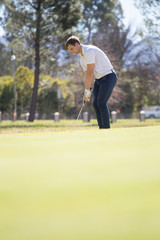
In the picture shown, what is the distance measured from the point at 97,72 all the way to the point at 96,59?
0.65 feet

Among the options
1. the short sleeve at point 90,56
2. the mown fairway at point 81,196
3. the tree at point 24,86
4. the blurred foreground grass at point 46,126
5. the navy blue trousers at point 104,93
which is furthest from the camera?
the tree at point 24,86

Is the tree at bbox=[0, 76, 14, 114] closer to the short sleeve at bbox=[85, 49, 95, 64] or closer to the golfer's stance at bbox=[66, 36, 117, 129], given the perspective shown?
the golfer's stance at bbox=[66, 36, 117, 129]

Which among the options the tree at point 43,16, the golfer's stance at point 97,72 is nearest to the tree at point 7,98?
the tree at point 43,16

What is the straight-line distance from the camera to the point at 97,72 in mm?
5340

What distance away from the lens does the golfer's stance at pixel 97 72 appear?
4.99 meters

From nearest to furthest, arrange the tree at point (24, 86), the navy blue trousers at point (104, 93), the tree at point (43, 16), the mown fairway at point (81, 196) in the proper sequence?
1. the mown fairway at point (81, 196)
2. the navy blue trousers at point (104, 93)
3. the tree at point (43, 16)
4. the tree at point (24, 86)

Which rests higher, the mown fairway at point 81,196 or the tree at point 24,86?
the tree at point 24,86

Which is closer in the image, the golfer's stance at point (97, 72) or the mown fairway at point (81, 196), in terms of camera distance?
the mown fairway at point (81, 196)

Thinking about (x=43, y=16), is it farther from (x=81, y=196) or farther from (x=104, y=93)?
(x=81, y=196)

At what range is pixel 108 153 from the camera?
1629mm

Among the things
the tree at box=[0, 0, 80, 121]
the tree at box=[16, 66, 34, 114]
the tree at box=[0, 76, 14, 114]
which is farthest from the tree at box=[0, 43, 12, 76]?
the tree at box=[0, 0, 80, 121]

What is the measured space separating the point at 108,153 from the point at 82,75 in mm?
26688

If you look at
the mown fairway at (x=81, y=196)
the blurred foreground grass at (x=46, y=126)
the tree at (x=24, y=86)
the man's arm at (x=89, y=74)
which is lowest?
the blurred foreground grass at (x=46, y=126)

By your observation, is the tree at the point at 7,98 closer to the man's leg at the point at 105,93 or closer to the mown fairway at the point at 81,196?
the man's leg at the point at 105,93
